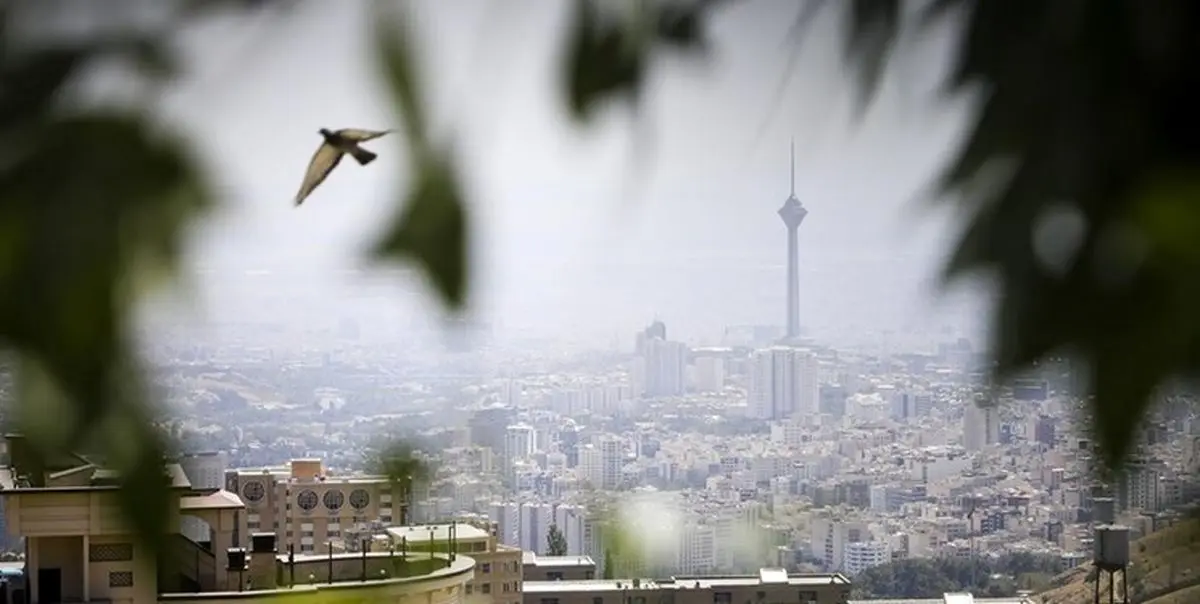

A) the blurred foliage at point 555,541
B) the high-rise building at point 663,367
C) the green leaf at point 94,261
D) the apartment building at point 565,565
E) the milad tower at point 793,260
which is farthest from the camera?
the apartment building at point 565,565

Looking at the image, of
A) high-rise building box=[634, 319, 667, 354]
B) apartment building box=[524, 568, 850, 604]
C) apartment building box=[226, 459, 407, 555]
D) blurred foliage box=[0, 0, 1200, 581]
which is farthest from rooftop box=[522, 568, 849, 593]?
blurred foliage box=[0, 0, 1200, 581]

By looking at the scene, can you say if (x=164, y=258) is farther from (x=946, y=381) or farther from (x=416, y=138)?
(x=946, y=381)

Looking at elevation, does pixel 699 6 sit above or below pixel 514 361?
above

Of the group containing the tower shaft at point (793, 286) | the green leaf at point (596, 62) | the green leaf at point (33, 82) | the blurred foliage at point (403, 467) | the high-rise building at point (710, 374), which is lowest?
the blurred foliage at point (403, 467)

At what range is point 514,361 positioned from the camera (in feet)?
1.72

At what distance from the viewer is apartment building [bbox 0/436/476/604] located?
0.44 meters

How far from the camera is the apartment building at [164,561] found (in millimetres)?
443

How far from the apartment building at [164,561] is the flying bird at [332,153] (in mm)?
101

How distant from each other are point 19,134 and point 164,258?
61 mm

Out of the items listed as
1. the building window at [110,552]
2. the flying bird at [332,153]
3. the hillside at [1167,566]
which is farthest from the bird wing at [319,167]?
the hillside at [1167,566]

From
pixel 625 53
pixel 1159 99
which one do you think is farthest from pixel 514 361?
pixel 1159 99

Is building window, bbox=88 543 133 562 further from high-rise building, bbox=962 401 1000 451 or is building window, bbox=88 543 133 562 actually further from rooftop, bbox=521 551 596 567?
rooftop, bbox=521 551 596 567

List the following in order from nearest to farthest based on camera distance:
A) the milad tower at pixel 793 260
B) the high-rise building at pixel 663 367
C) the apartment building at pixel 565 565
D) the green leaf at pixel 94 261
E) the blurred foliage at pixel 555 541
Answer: the green leaf at pixel 94 261
the milad tower at pixel 793 260
the high-rise building at pixel 663 367
the blurred foliage at pixel 555 541
the apartment building at pixel 565 565

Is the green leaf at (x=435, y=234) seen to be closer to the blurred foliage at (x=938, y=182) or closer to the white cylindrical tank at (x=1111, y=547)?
the blurred foliage at (x=938, y=182)
